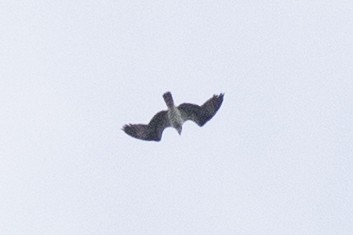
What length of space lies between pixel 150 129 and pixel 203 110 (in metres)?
2.99

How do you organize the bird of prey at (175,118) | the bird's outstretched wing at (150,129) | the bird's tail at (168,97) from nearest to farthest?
the bird's tail at (168,97) < the bird of prey at (175,118) < the bird's outstretched wing at (150,129)

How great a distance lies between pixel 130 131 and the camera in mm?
38906

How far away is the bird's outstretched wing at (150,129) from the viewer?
127ft

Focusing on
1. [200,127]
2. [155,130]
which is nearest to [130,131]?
[155,130]

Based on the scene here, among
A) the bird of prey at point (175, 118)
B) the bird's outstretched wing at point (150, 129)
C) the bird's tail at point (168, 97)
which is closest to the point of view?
the bird's tail at point (168, 97)

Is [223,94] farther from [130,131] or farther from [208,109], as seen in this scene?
[130,131]

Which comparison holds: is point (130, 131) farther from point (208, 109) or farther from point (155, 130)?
point (208, 109)

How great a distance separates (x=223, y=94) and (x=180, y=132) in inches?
118

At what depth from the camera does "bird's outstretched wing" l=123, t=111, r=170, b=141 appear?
38.7 meters

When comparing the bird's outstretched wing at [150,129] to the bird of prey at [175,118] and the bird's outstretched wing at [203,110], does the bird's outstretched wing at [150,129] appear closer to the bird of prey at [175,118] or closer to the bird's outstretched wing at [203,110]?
the bird of prey at [175,118]

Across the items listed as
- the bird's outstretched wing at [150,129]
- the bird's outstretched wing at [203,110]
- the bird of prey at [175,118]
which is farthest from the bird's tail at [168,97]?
the bird's outstretched wing at [150,129]

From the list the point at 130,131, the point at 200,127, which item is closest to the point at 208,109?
the point at 200,127

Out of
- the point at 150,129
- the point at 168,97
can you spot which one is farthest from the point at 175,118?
the point at 150,129

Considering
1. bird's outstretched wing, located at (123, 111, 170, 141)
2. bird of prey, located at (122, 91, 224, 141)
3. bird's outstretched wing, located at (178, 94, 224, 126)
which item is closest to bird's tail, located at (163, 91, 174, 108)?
bird of prey, located at (122, 91, 224, 141)
